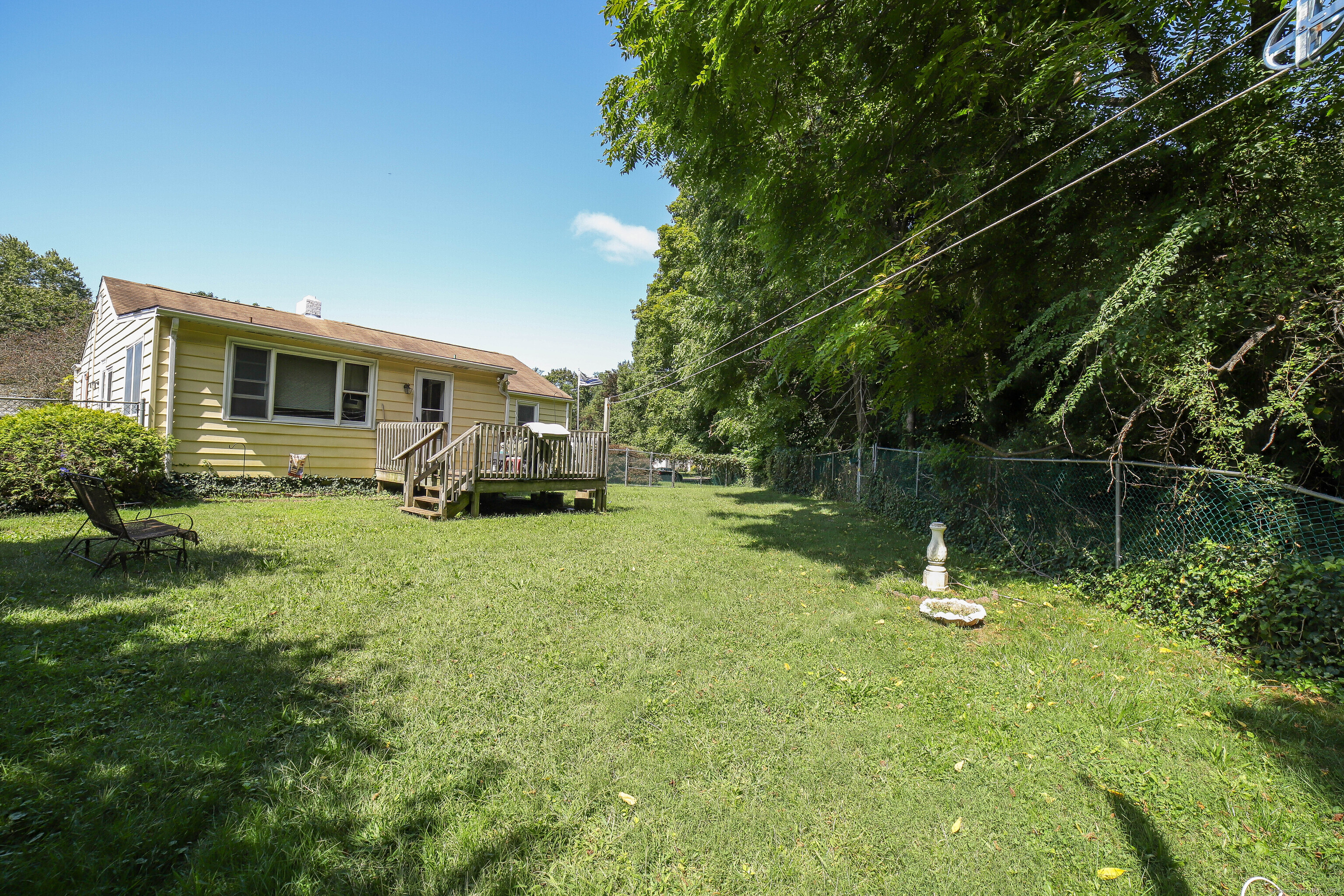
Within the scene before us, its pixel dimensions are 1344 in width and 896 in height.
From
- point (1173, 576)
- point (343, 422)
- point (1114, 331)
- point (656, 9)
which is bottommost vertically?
point (1173, 576)

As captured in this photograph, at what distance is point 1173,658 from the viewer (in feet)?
14.1

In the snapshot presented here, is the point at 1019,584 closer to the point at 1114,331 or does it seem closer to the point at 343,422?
the point at 1114,331

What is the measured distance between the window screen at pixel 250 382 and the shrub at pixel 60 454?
210 centimetres

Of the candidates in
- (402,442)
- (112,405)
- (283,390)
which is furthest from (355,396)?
(112,405)

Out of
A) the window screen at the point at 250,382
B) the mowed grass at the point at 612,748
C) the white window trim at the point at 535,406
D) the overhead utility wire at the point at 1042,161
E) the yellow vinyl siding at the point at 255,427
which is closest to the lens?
the mowed grass at the point at 612,748

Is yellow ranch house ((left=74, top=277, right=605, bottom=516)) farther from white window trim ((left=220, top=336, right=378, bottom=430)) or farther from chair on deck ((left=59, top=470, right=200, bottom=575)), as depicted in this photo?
chair on deck ((left=59, top=470, right=200, bottom=575))

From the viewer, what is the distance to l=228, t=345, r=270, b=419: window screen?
10758 millimetres

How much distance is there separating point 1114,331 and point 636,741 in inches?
212

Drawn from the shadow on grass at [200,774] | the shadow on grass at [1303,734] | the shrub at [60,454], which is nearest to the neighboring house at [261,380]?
the shrub at [60,454]

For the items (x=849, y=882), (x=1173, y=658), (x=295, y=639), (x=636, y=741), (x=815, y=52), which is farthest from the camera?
(x=815, y=52)

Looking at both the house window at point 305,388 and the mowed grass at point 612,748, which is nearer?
the mowed grass at point 612,748

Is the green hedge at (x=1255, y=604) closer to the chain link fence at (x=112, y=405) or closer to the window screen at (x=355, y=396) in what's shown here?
the window screen at (x=355, y=396)

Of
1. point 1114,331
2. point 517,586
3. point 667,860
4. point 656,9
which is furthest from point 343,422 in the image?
point 1114,331

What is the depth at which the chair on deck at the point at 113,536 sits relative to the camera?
16.1 ft
